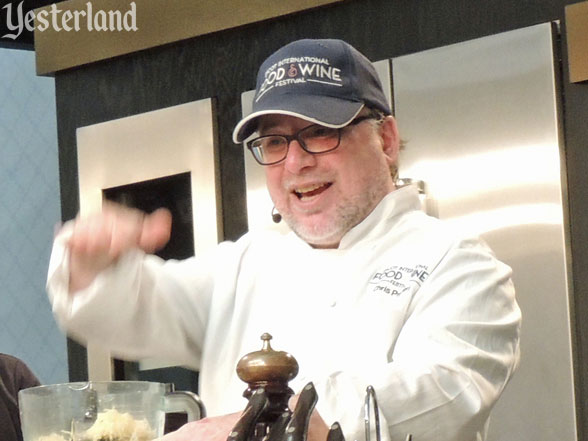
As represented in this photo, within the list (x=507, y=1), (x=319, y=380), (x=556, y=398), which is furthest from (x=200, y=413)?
(x=507, y=1)

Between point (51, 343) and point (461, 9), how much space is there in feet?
7.46

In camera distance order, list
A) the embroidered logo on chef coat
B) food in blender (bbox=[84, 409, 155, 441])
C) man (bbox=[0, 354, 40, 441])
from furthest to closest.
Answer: man (bbox=[0, 354, 40, 441]) < the embroidered logo on chef coat < food in blender (bbox=[84, 409, 155, 441])

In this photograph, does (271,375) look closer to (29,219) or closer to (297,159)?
(297,159)

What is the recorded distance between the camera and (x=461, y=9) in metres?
2.37

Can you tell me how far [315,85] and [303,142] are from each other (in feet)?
0.31

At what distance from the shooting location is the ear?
1.86 m

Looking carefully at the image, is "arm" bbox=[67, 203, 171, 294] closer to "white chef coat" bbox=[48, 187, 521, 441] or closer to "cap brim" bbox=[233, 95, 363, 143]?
"white chef coat" bbox=[48, 187, 521, 441]

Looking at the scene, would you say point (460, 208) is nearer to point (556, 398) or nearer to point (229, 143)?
point (556, 398)

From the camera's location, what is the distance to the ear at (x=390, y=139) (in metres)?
1.86

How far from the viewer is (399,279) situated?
1612mm

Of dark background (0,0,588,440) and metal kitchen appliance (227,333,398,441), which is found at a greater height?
dark background (0,0,588,440)

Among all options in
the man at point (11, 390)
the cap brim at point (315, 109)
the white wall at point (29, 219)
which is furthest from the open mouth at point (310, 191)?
the white wall at point (29, 219)

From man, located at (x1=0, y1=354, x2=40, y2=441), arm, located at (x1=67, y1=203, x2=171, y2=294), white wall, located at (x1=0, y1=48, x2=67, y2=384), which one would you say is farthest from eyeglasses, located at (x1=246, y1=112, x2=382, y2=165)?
white wall, located at (x1=0, y1=48, x2=67, y2=384)

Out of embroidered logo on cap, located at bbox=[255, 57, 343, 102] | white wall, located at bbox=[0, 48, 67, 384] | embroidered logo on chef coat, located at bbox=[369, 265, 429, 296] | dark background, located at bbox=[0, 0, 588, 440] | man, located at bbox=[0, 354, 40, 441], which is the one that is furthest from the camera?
white wall, located at bbox=[0, 48, 67, 384]
